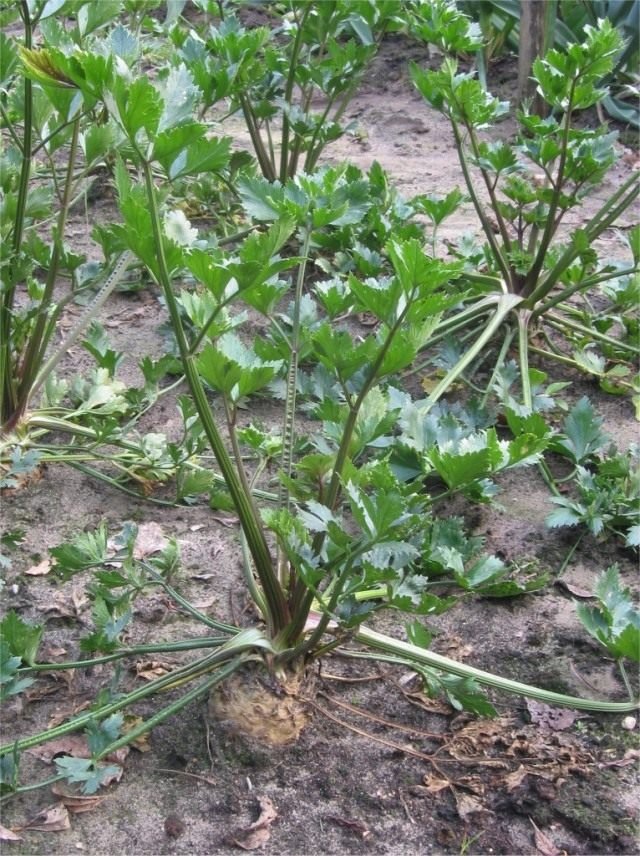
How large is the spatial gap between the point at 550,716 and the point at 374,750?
346mm

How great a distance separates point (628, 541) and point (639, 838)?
692 mm

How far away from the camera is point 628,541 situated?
2.11 meters

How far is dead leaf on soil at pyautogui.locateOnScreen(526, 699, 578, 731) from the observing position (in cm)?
179

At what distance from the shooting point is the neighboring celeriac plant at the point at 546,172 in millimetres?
2557

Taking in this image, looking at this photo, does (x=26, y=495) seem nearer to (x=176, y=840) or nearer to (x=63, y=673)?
(x=63, y=673)

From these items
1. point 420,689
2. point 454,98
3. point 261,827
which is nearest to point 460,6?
point 454,98

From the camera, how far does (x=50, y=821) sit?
5.23 ft

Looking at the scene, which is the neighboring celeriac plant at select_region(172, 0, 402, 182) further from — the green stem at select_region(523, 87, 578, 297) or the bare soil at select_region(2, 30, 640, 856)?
the bare soil at select_region(2, 30, 640, 856)

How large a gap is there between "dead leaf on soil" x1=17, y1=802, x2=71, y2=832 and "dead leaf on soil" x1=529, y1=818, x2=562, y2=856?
77 centimetres

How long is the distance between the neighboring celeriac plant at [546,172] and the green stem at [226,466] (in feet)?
3.49

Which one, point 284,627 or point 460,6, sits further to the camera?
point 460,6

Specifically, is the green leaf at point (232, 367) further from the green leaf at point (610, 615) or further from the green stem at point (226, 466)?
the green leaf at point (610, 615)

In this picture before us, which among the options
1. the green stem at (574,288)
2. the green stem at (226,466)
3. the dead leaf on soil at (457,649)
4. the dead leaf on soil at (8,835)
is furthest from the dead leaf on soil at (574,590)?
the dead leaf on soil at (8,835)

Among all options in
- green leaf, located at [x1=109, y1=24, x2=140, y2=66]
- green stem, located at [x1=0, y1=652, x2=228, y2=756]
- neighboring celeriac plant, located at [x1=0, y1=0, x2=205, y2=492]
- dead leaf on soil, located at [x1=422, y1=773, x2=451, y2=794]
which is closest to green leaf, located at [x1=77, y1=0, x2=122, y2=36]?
neighboring celeriac plant, located at [x1=0, y1=0, x2=205, y2=492]
